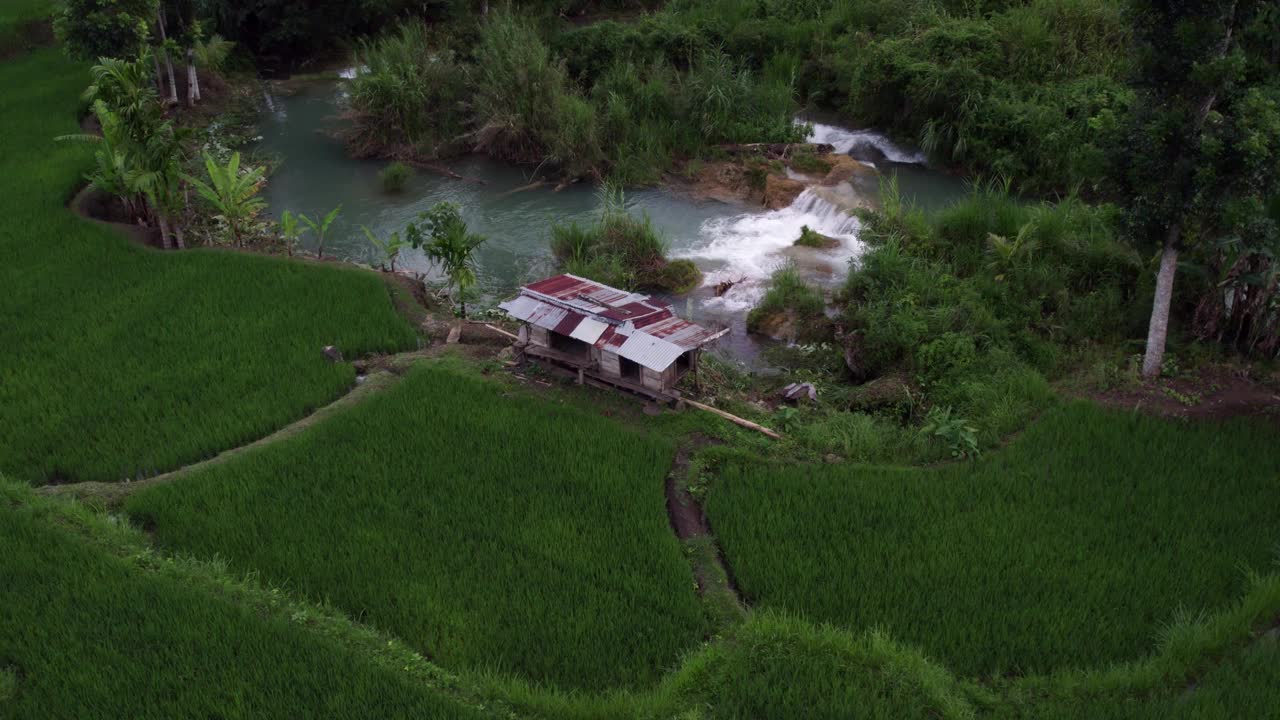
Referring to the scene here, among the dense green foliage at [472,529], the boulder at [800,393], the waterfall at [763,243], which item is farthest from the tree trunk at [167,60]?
the boulder at [800,393]

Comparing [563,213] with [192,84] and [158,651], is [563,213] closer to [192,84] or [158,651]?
[192,84]

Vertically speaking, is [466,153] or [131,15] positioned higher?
[131,15]

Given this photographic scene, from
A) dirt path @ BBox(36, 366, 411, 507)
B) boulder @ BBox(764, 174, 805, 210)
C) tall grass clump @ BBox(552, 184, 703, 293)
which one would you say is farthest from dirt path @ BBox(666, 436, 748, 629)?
boulder @ BBox(764, 174, 805, 210)

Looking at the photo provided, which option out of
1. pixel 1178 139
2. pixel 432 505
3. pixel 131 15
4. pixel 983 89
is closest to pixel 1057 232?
pixel 1178 139

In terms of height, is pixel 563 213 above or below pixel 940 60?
below

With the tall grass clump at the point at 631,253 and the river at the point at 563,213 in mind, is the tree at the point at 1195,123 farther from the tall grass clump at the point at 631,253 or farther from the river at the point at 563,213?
the tall grass clump at the point at 631,253

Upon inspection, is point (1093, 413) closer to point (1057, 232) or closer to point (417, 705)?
point (1057, 232)

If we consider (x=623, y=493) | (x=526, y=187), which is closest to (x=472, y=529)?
(x=623, y=493)
